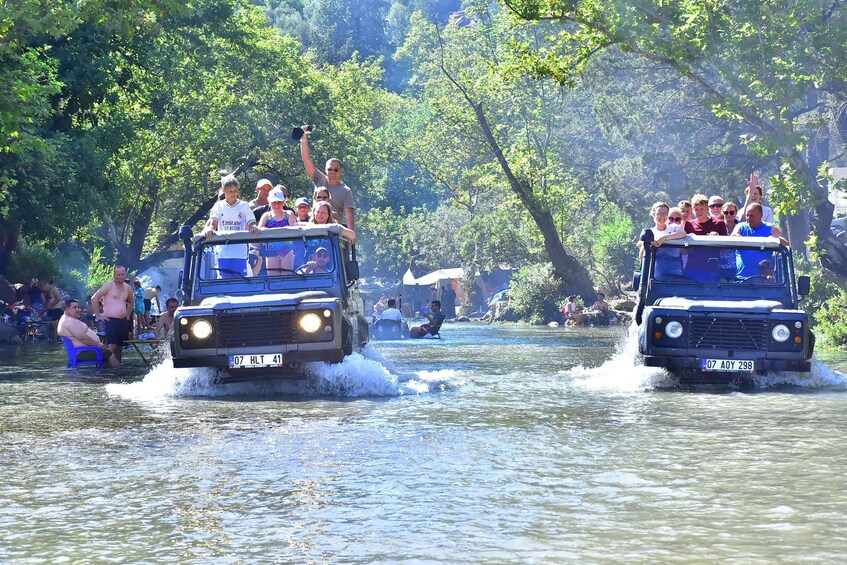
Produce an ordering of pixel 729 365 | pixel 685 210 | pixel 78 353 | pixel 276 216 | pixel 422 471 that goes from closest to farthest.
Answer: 1. pixel 422 471
2. pixel 729 365
3. pixel 276 216
4. pixel 685 210
5. pixel 78 353

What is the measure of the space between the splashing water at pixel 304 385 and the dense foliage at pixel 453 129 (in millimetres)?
7315

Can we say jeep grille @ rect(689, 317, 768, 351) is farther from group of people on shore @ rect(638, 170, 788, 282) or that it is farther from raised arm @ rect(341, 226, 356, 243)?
raised arm @ rect(341, 226, 356, 243)

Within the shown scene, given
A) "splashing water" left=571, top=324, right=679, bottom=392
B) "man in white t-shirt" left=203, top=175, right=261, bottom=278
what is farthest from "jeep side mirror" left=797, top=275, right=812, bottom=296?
"man in white t-shirt" left=203, top=175, right=261, bottom=278

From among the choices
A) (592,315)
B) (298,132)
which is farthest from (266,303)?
(592,315)

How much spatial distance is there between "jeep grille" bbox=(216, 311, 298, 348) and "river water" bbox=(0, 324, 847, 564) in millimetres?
667

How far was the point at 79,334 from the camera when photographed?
2188cm

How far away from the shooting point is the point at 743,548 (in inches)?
275

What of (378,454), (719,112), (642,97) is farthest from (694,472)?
(642,97)

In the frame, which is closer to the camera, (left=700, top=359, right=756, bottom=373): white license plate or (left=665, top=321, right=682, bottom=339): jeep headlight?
(left=700, top=359, right=756, bottom=373): white license plate

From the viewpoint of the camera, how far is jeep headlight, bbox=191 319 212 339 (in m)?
15.3

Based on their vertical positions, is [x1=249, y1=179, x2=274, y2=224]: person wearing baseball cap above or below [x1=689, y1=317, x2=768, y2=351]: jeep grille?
above

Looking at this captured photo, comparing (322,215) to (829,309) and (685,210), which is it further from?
(829,309)

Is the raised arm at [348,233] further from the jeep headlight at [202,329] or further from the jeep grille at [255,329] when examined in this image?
the jeep headlight at [202,329]

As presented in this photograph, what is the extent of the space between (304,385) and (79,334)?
695 cm
